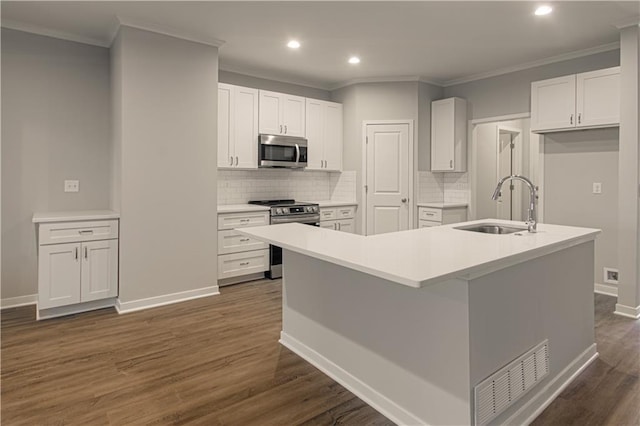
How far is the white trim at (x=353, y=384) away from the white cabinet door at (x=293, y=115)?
122 inches

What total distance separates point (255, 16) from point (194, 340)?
110 inches

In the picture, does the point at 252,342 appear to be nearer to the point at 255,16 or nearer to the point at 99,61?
the point at 255,16

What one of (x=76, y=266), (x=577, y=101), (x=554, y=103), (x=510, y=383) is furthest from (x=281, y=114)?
(x=510, y=383)

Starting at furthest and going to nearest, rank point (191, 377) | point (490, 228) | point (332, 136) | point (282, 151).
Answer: point (332, 136) → point (282, 151) → point (490, 228) → point (191, 377)

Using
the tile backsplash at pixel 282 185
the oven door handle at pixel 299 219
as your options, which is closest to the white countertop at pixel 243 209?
the oven door handle at pixel 299 219

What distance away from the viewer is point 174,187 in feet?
12.8

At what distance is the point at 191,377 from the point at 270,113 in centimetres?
349

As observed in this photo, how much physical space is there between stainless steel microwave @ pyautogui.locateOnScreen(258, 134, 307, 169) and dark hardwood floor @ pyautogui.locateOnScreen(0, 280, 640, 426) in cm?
217

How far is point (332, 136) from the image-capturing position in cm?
578

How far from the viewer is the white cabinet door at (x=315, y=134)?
217 inches

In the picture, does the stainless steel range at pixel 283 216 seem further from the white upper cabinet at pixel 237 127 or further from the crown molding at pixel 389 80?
the crown molding at pixel 389 80

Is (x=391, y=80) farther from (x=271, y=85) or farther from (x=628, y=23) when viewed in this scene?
(x=628, y=23)

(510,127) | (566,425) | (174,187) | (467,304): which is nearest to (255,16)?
(174,187)

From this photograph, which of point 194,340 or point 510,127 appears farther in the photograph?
point 510,127
